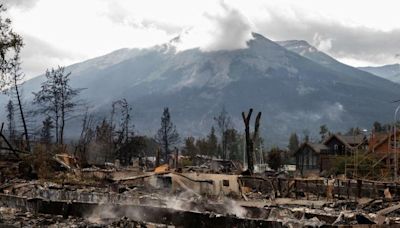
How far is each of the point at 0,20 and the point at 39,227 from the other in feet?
54.1

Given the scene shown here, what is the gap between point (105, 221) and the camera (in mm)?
16859

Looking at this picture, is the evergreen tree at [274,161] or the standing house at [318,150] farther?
the standing house at [318,150]

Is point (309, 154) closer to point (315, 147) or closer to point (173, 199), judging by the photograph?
point (315, 147)

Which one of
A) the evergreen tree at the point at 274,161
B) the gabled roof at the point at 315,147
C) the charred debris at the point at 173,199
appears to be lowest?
the charred debris at the point at 173,199

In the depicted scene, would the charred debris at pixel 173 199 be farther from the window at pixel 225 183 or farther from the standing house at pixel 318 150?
the standing house at pixel 318 150

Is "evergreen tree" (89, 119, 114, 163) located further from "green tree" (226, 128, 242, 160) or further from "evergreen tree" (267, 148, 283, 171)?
"green tree" (226, 128, 242, 160)

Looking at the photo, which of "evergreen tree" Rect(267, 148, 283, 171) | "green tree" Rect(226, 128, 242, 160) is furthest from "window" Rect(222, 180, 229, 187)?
"green tree" Rect(226, 128, 242, 160)

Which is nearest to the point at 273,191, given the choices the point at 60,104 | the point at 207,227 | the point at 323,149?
the point at 207,227

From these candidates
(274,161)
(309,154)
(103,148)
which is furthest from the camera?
(309,154)

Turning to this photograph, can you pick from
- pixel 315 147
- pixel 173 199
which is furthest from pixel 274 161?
pixel 173 199

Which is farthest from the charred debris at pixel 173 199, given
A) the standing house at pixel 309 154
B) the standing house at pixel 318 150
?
the standing house at pixel 309 154

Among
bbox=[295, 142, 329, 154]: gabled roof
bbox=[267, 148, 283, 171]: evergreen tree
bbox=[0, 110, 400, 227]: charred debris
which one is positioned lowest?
bbox=[0, 110, 400, 227]: charred debris

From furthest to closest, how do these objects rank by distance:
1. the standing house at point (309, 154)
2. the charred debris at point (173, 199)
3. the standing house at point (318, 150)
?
1. the standing house at point (309, 154)
2. the standing house at point (318, 150)
3. the charred debris at point (173, 199)

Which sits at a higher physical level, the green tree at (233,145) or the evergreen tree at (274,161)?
the green tree at (233,145)
